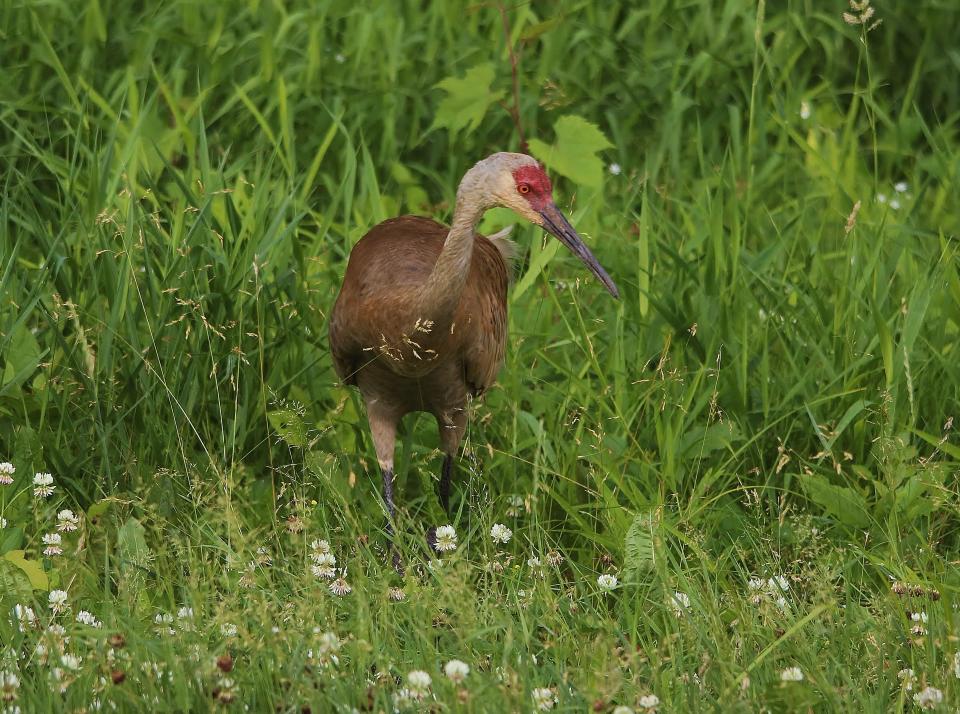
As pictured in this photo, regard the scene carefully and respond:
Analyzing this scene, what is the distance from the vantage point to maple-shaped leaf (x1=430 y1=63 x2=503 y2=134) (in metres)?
5.57

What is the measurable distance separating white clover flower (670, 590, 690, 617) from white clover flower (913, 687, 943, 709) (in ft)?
1.75

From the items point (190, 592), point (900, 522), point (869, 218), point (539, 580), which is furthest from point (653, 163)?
point (190, 592)

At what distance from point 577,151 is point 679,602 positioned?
2334mm

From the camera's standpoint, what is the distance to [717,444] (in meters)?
4.29

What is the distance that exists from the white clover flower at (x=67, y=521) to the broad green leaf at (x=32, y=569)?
169 millimetres

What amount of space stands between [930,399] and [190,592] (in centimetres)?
233

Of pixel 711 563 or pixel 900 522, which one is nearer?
pixel 711 563

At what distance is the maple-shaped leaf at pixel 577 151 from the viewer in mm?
5277

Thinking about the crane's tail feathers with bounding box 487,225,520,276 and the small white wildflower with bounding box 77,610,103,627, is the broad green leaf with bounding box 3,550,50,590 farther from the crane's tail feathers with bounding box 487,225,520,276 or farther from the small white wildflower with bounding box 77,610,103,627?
the crane's tail feathers with bounding box 487,225,520,276

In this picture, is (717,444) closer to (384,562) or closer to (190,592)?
(384,562)

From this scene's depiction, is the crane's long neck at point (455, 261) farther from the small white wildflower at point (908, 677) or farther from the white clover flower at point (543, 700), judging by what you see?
the small white wildflower at point (908, 677)

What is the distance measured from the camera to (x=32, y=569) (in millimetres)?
3709

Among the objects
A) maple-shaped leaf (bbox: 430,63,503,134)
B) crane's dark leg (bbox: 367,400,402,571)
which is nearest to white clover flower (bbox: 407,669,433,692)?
crane's dark leg (bbox: 367,400,402,571)

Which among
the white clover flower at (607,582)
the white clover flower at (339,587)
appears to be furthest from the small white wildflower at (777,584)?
the white clover flower at (339,587)
